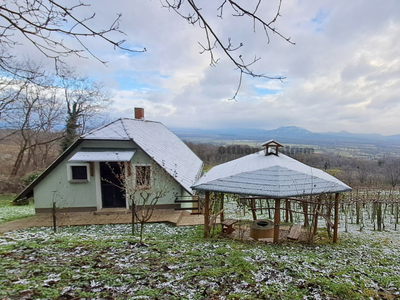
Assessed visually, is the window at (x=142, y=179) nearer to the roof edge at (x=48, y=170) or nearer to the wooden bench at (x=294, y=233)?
the roof edge at (x=48, y=170)

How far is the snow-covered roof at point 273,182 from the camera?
6027 mm

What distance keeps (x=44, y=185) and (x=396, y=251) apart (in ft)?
46.5

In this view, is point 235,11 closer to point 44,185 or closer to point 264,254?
point 264,254

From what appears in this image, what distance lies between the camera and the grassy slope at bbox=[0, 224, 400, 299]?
291 cm

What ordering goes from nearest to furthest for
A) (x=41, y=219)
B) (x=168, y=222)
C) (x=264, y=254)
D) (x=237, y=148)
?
(x=264, y=254) → (x=168, y=222) → (x=41, y=219) → (x=237, y=148)

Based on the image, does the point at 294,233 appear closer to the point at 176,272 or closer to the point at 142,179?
the point at 176,272

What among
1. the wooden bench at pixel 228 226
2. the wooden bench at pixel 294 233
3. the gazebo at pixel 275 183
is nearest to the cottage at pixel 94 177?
the wooden bench at pixel 228 226

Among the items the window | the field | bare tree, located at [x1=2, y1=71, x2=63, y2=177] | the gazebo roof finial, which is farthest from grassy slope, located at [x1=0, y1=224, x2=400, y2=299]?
bare tree, located at [x1=2, y1=71, x2=63, y2=177]

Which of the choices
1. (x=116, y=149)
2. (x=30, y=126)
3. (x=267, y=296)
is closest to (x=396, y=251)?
(x=267, y=296)

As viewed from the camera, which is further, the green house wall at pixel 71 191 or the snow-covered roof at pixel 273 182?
the green house wall at pixel 71 191

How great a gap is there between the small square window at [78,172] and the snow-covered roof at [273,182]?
6385 mm

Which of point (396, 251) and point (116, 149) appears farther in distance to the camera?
point (116, 149)

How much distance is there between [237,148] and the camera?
35438 mm

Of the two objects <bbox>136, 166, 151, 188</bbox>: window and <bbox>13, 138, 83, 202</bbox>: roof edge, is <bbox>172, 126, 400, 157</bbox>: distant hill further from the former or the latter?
<bbox>136, 166, 151, 188</bbox>: window
